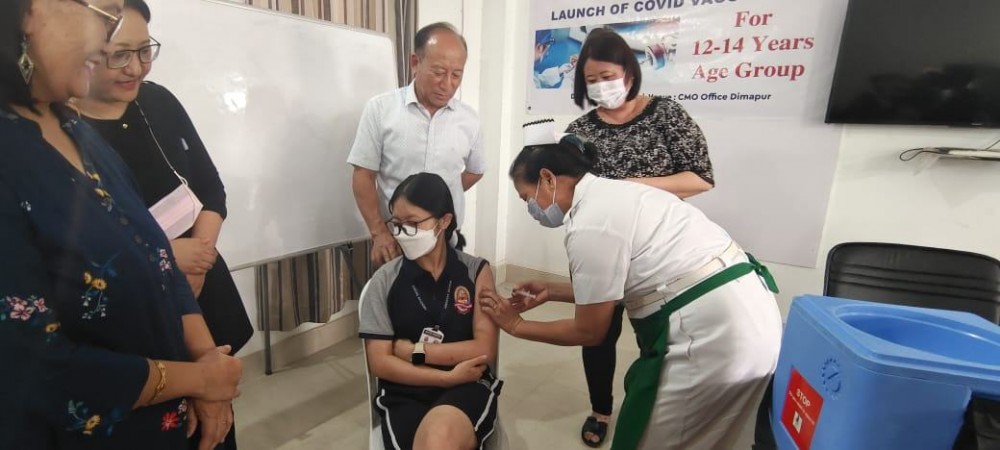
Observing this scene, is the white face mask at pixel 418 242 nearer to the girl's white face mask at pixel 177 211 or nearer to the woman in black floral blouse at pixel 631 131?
the girl's white face mask at pixel 177 211

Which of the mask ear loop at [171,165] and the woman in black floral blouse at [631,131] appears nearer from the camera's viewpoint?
the mask ear loop at [171,165]

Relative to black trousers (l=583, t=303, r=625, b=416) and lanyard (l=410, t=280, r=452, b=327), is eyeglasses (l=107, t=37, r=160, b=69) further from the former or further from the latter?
black trousers (l=583, t=303, r=625, b=416)

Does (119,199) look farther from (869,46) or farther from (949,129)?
(949,129)

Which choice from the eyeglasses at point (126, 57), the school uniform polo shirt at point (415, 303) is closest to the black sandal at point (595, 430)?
the school uniform polo shirt at point (415, 303)

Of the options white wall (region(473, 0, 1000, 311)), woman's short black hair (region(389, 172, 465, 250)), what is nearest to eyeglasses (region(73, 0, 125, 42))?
woman's short black hair (region(389, 172, 465, 250))

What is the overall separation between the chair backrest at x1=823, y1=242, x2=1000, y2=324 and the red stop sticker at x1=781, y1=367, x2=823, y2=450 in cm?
112

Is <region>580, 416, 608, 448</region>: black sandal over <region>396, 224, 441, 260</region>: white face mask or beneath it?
beneath

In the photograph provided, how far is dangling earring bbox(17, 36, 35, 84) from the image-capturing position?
21.3 inches

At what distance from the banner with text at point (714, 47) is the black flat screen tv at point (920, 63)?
0.15 m

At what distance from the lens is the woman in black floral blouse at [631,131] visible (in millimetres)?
1681

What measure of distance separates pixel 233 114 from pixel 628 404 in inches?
57.7

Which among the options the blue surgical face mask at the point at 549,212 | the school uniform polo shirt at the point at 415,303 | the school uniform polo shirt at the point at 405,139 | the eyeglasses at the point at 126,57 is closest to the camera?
the eyeglasses at the point at 126,57

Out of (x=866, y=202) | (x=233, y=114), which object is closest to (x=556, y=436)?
(x=233, y=114)

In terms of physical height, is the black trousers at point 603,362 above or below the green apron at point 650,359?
below
